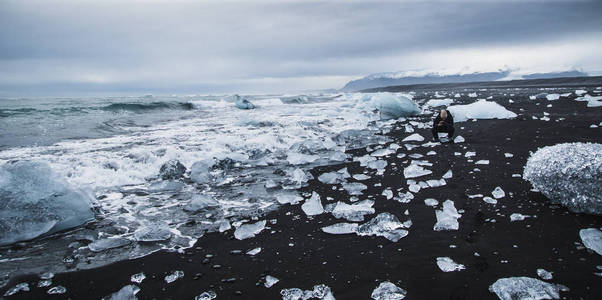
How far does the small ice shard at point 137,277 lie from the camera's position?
7.46 feet

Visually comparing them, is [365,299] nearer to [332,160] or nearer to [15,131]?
[332,160]

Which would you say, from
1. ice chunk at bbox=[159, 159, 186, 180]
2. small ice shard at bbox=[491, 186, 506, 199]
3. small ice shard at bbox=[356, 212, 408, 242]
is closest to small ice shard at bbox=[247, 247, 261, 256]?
small ice shard at bbox=[356, 212, 408, 242]

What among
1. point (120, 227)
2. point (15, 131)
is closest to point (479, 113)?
point (120, 227)

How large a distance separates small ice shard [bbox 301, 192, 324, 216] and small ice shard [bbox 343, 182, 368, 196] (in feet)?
2.05

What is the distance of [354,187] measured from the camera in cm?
417

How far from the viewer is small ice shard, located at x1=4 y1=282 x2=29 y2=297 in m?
2.15

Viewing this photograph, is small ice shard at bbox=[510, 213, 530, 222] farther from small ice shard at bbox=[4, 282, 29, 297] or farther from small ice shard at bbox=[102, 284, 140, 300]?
small ice shard at bbox=[4, 282, 29, 297]

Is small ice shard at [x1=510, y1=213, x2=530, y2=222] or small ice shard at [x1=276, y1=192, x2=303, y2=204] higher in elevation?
small ice shard at [x1=510, y1=213, x2=530, y2=222]

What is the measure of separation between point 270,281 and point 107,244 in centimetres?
168

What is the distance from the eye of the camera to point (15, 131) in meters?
10.7

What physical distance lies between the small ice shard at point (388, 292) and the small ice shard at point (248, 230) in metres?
1.34

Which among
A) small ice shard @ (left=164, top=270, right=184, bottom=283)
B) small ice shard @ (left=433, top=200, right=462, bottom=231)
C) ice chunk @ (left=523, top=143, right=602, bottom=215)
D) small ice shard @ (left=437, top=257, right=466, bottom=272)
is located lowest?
small ice shard @ (left=164, top=270, right=184, bottom=283)

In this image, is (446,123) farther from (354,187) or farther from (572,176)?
(572,176)

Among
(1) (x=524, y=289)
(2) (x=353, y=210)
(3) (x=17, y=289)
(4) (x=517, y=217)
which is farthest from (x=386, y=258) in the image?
(3) (x=17, y=289)
